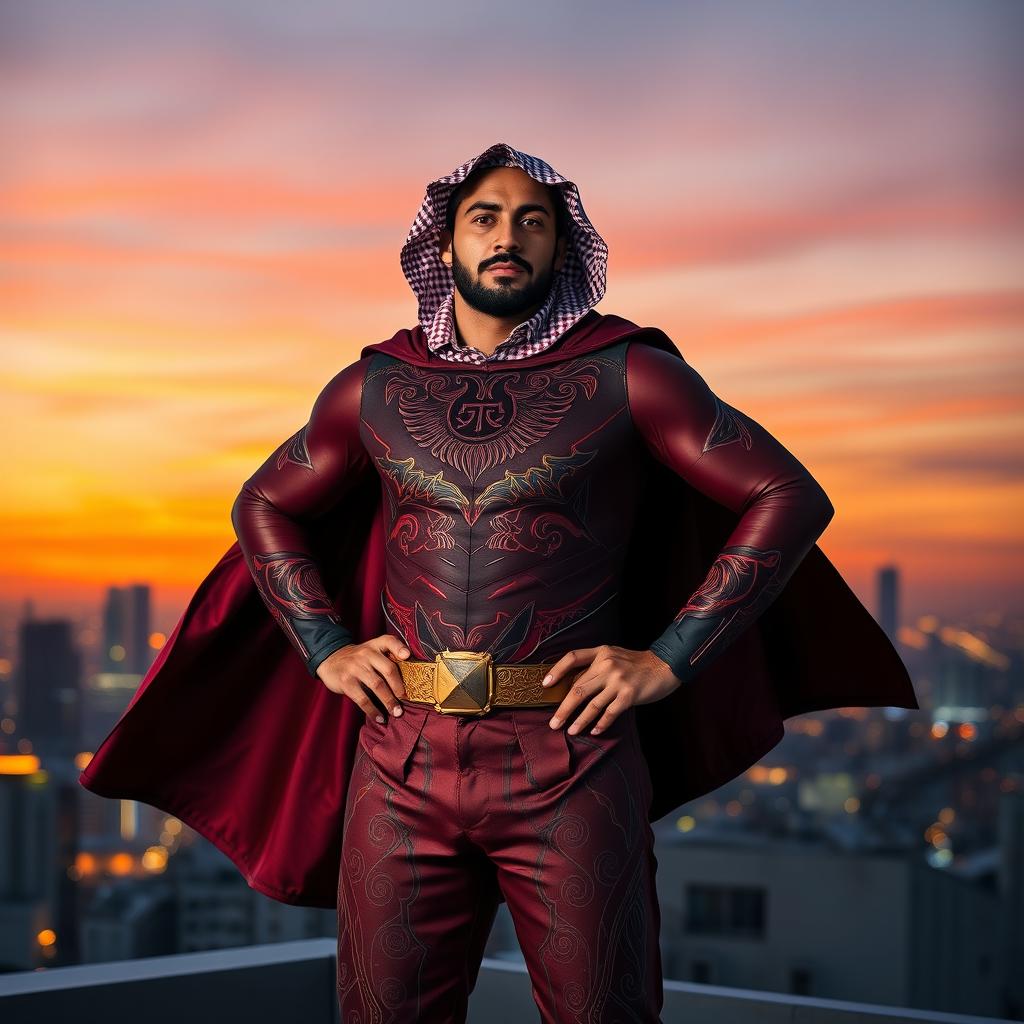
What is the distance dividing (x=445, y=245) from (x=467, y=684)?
85 cm

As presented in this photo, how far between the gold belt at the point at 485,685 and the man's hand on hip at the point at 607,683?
23mm

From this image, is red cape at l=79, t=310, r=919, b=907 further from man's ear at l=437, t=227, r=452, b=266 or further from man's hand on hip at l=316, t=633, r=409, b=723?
man's ear at l=437, t=227, r=452, b=266

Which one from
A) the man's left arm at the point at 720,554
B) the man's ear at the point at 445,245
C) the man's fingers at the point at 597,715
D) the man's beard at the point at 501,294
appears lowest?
the man's fingers at the point at 597,715

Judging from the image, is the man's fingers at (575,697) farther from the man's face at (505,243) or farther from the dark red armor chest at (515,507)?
the man's face at (505,243)

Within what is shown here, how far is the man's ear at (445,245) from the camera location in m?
2.58

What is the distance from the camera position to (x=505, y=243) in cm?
238

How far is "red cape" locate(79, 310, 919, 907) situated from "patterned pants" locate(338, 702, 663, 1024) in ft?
1.15

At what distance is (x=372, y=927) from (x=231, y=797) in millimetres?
606

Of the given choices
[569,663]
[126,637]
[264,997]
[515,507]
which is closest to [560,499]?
[515,507]

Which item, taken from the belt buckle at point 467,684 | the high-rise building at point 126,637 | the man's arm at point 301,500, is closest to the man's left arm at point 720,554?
the belt buckle at point 467,684

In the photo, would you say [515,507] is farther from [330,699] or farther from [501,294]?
[330,699]

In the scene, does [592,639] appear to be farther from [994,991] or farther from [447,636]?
[994,991]

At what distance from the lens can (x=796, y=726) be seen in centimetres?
2466

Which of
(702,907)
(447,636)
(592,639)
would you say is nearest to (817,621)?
(592,639)
